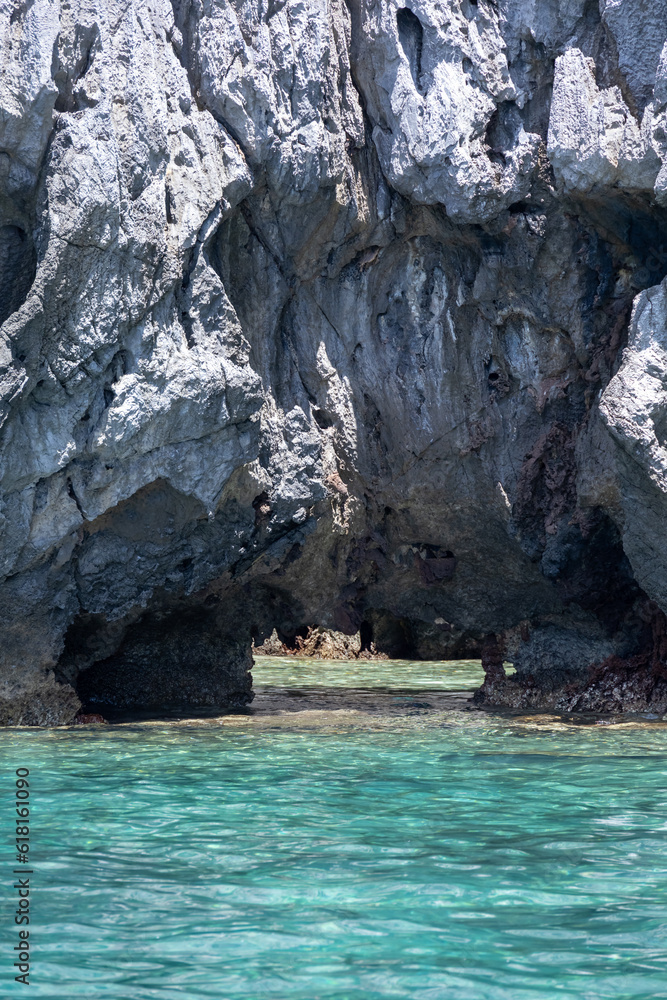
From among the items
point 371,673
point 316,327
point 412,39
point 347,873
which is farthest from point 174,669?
point 347,873

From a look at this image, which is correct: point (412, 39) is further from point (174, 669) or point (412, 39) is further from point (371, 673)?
point (371, 673)

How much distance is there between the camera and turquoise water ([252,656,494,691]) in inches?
602

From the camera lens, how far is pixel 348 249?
11422mm

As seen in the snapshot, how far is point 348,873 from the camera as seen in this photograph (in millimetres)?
4992

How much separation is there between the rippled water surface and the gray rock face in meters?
2.89

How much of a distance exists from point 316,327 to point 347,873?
7563 millimetres

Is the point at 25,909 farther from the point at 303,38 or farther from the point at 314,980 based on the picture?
the point at 303,38

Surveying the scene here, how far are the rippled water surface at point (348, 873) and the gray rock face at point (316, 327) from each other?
9.47 ft

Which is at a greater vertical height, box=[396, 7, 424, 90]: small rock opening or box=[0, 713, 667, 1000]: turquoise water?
box=[396, 7, 424, 90]: small rock opening

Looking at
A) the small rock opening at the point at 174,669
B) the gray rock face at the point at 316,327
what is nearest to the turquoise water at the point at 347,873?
the gray rock face at the point at 316,327

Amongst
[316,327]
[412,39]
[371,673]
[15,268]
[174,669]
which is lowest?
[371,673]

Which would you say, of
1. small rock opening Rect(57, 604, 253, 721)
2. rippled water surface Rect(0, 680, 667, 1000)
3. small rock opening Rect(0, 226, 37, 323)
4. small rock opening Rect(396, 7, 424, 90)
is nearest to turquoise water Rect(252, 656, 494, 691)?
small rock opening Rect(57, 604, 253, 721)

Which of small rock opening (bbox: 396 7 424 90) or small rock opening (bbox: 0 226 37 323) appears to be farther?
small rock opening (bbox: 396 7 424 90)

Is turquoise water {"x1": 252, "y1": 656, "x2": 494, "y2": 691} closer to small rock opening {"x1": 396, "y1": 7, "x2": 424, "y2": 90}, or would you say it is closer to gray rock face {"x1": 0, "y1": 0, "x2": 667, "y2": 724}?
gray rock face {"x1": 0, "y1": 0, "x2": 667, "y2": 724}
